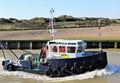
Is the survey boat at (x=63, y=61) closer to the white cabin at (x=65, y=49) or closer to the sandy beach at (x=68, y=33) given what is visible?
the white cabin at (x=65, y=49)

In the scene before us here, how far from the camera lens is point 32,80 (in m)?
29.9

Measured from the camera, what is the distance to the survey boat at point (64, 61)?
98.1ft

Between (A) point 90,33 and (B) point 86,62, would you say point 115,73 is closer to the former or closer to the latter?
(B) point 86,62

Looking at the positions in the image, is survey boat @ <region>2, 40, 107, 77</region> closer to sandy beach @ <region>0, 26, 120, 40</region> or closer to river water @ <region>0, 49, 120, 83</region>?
river water @ <region>0, 49, 120, 83</region>

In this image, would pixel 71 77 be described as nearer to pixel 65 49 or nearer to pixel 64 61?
pixel 64 61

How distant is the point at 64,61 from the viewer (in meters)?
29.8

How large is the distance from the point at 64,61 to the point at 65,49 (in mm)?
1339

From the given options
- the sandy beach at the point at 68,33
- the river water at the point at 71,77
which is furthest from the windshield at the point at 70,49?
the sandy beach at the point at 68,33

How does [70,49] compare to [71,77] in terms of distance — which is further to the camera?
[70,49]

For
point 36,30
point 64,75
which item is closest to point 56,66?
point 64,75

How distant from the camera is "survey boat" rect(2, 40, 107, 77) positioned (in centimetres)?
2989

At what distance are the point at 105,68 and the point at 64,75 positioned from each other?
376 centimetres

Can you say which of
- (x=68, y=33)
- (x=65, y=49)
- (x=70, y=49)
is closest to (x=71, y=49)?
(x=70, y=49)

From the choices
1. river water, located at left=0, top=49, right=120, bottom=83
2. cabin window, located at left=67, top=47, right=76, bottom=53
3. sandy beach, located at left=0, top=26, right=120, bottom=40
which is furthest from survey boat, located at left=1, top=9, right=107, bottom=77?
sandy beach, located at left=0, top=26, right=120, bottom=40
